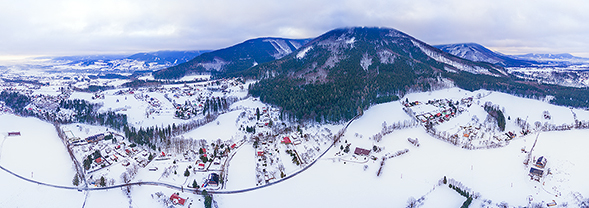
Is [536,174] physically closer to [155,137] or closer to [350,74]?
[350,74]

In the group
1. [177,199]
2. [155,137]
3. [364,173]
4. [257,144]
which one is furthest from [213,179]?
[155,137]

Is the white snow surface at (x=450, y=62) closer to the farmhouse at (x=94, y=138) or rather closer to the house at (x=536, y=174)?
the house at (x=536, y=174)

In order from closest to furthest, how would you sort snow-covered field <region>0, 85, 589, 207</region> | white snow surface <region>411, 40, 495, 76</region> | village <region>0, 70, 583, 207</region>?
snow-covered field <region>0, 85, 589, 207</region>
village <region>0, 70, 583, 207</region>
white snow surface <region>411, 40, 495, 76</region>

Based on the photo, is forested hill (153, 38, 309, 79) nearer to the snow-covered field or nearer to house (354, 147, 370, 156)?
the snow-covered field

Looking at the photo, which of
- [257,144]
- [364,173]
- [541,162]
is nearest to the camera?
[364,173]

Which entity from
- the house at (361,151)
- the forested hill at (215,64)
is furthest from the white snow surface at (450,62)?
the forested hill at (215,64)

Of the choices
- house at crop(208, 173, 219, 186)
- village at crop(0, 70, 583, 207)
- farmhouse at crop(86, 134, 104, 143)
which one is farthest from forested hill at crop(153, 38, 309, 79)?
house at crop(208, 173, 219, 186)

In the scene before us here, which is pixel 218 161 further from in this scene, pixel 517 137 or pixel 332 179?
pixel 517 137

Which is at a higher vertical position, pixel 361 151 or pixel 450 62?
pixel 450 62

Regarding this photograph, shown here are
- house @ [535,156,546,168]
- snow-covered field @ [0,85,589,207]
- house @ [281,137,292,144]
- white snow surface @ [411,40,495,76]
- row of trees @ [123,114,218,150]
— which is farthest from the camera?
white snow surface @ [411,40,495,76]

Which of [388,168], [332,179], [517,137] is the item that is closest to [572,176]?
[517,137]
